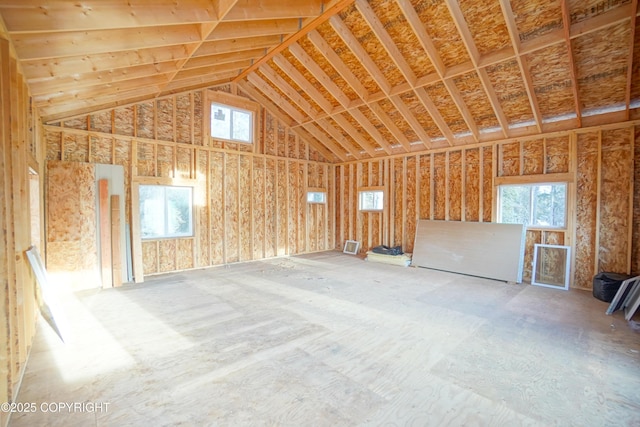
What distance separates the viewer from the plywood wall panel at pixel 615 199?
5.23 metres

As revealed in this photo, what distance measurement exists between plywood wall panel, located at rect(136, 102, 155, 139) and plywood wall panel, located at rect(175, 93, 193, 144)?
1.78 ft

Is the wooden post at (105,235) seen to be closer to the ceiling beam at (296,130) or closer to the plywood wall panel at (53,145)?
the plywood wall panel at (53,145)

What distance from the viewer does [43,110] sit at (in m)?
4.88

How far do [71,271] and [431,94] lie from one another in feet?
26.7

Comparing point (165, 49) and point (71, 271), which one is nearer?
point (165, 49)

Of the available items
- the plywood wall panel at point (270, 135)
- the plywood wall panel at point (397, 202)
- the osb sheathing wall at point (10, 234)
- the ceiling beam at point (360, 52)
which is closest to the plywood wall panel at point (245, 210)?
the plywood wall panel at point (270, 135)

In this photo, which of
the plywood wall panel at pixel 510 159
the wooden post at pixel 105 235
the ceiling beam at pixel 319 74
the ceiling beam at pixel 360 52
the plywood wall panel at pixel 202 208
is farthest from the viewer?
the plywood wall panel at pixel 202 208

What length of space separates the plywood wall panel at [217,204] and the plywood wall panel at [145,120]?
1.46m

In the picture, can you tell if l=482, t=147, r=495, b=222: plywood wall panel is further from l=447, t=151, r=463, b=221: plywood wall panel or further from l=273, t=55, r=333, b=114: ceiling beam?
l=273, t=55, r=333, b=114: ceiling beam

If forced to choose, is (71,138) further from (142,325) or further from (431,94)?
(431,94)

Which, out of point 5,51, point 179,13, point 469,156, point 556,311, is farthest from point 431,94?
point 5,51

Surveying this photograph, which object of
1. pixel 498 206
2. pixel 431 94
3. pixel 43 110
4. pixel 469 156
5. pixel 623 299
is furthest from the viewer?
pixel 469 156

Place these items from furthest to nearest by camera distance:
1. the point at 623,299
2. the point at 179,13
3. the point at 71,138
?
the point at 71,138 → the point at 623,299 → the point at 179,13

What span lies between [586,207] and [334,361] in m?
6.03
